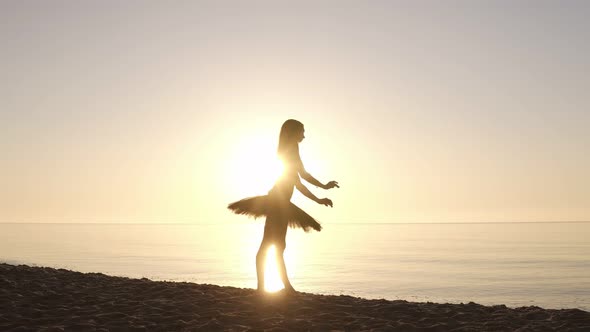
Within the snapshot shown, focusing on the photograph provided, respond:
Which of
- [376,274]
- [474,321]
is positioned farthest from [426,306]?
[376,274]

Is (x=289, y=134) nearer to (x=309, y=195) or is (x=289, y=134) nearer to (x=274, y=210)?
(x=309, y=195)

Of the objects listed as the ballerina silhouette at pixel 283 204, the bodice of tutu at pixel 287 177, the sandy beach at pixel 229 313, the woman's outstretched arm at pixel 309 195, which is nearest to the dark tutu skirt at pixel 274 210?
the ballerina silhouette at pixel 283 204

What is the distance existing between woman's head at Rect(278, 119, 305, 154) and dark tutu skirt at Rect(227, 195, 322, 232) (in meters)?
0.96

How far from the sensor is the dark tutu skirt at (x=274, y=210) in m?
11.4

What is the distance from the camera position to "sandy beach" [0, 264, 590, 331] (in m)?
9.44

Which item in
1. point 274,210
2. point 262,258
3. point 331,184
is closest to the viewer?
point 331,184

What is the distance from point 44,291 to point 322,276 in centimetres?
3801

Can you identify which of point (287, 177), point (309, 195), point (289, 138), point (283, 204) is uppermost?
point (289, 138)

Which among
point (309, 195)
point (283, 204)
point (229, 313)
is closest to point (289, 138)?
point (309, 195)

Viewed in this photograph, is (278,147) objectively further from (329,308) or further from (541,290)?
(541,290)

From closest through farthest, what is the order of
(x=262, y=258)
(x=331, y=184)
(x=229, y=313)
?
(x=229, y=313), (x=331, y=184), (x=262, y=258)

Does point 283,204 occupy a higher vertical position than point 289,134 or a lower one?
lower

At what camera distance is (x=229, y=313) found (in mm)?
10156

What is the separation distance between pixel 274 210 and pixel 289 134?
1364 millimetres
